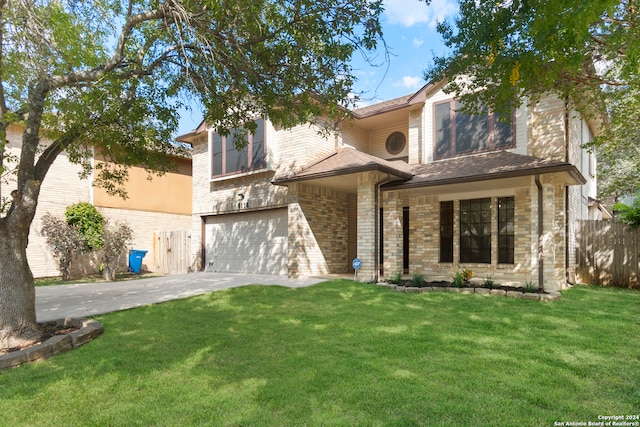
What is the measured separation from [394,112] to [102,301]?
10441mm

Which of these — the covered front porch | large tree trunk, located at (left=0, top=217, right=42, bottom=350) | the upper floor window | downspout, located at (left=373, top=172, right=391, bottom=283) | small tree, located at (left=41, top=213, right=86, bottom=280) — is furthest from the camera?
small tree, located at (left=41, top=213, right=86, bottom=280)

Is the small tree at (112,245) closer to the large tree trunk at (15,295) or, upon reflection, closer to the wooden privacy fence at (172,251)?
the wooden privacy fence at (172,251)

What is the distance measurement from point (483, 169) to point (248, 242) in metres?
8.29

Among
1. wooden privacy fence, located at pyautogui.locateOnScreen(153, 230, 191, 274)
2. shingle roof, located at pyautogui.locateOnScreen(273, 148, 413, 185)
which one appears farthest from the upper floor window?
wooden privacy fence, located at pyautogui.locateOnScreen(153, 230, 191, 274)

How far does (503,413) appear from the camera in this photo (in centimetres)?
304

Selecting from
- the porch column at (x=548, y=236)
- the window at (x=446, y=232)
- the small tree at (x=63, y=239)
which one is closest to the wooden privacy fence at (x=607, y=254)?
the porch column at (x=548, y=236)

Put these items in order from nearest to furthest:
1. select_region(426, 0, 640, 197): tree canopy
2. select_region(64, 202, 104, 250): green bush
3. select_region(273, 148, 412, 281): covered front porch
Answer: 1. select_region(426, 0, 640, 197): tree canopy
2. select_region(273, 148, 412, 281): covered front porch
3. select_region(64, 202, 104, 250): green bush

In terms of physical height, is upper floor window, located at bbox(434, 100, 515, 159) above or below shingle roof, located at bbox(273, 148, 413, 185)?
above

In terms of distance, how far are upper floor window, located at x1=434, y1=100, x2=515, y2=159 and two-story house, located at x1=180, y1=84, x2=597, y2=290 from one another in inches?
1.2

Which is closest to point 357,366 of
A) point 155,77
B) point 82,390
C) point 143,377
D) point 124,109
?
point 143,377

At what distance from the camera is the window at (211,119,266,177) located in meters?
13.1

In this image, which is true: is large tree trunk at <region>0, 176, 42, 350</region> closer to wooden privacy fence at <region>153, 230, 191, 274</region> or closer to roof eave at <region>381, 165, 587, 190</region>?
roof eave at <region>381, 165, 587, 190</region>

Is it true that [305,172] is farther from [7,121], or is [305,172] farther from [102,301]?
[7,121]

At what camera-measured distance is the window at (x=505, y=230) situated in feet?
33.8
